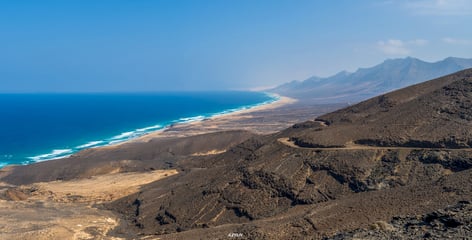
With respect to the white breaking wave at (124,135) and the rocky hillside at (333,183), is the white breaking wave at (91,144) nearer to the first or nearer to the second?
the white breaking wave at (124,135)

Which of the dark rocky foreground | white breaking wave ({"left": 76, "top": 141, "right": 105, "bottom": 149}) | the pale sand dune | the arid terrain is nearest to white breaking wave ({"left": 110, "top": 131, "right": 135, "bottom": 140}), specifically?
white breaking wave ({"left": 76, "top": 141, "right": 105, "bottom": 149})

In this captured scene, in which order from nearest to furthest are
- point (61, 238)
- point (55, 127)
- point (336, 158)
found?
point (61, 238)
point (336, 158)
point (55, 127)

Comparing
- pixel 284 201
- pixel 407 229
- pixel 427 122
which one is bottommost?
pixel 284 201

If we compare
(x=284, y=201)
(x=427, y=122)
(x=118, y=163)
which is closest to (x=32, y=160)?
(x=118, y=163)

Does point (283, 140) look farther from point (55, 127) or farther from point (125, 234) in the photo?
point (55, 127)

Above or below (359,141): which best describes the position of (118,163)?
below

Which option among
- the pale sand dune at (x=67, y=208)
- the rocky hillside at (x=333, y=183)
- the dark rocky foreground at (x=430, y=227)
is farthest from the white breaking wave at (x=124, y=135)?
the dark rocky foreground at (x=430, y=227)
